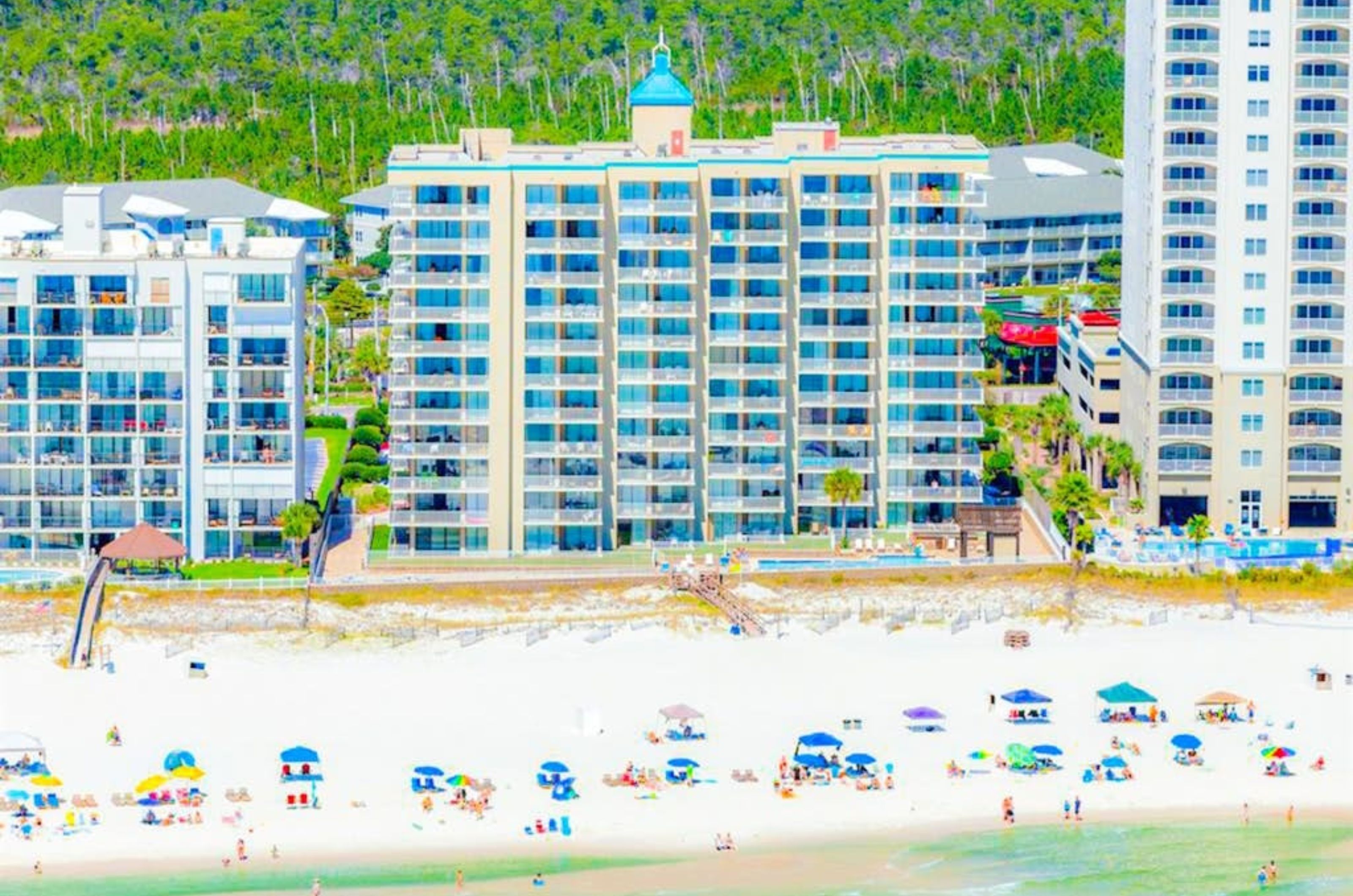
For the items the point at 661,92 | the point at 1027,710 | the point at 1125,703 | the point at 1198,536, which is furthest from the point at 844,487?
the point at 1125,703

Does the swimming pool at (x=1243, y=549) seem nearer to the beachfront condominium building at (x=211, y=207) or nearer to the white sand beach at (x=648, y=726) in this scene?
the white sand beach at (x=648, y=726)

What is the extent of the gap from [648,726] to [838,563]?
17.6 m

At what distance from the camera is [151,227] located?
574ft

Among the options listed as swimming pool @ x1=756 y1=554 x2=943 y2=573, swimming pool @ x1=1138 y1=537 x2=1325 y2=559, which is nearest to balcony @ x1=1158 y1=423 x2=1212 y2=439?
swimming pool @ x1=1138 y1=537 x2=1325 y2=559

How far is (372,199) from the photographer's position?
19412 cm

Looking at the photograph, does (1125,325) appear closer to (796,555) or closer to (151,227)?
(796,555)

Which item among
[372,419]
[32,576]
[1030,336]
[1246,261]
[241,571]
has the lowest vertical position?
[32,576]

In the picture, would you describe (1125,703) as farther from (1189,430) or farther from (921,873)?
(1189,430)

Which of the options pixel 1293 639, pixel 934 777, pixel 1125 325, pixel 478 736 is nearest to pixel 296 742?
pixel 478 736

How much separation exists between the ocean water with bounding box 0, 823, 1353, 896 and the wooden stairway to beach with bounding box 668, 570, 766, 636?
64.7ft

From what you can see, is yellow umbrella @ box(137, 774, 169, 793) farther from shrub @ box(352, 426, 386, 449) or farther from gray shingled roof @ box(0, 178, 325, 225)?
gray shingled roof @ box(0, 178, 325, 225)

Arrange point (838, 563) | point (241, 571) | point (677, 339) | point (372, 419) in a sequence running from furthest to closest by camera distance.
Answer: point (372, 419), point (677, 339), point (838, 563), point (241, 571)

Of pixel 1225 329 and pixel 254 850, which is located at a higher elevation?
pixel 1225 329

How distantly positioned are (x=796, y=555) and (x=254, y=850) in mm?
32345
